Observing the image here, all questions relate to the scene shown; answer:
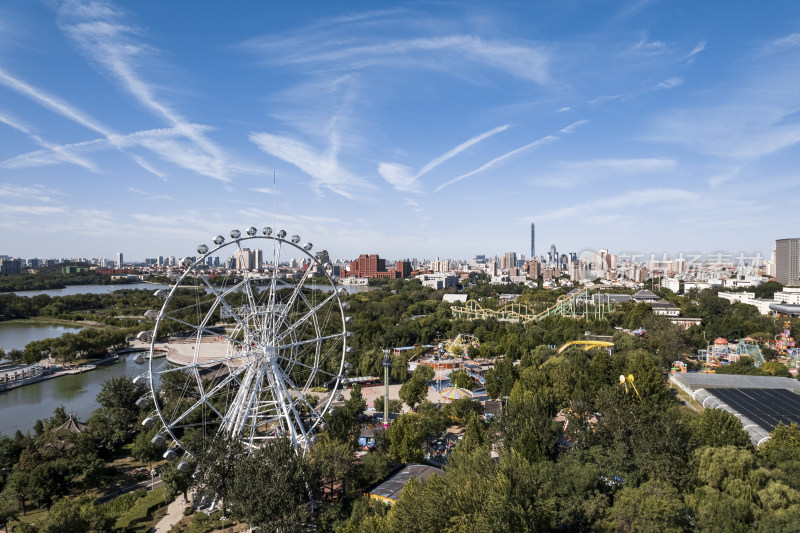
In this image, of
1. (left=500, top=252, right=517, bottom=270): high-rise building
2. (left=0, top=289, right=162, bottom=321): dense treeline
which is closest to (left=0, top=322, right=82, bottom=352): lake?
(left=0, top=289, right=162, bottom=321): dense treeline

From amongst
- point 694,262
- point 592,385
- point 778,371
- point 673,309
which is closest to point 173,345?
point 592,385

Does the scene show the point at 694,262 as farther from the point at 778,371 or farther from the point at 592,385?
the point at 592,385

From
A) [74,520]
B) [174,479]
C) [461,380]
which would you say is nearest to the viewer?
[74,520]

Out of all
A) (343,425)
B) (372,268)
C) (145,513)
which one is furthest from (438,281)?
(145,513)

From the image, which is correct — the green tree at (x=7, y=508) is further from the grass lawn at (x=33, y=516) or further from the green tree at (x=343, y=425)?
the green tree at (x=343, y=425)


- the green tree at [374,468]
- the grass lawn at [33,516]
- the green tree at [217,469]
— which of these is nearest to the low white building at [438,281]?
the green tree at [374,468]

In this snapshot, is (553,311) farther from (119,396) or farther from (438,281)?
(438,281)

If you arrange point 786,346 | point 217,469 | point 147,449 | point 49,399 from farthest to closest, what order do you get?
1. point 786,346
2. point 49,399
3. point 147,449
4. point 217,469
